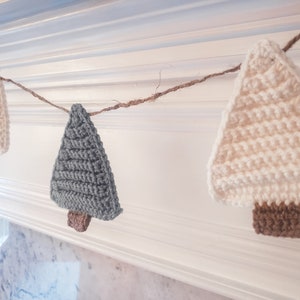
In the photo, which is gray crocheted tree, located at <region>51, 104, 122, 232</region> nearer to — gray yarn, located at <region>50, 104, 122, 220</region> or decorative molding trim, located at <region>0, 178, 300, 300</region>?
gray yarn, located at <region>50, 104, 122, 220</region>

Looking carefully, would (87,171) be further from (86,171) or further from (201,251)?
(201,251)

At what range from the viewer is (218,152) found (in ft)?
1.49

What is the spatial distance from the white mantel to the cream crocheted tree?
0.11m

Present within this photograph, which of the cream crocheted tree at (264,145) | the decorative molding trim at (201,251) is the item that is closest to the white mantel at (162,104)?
the decorative molding trim at (201,251)

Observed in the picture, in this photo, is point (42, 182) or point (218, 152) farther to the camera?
point (42, 182)

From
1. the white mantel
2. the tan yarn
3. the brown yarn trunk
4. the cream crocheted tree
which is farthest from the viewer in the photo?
the tan yarn

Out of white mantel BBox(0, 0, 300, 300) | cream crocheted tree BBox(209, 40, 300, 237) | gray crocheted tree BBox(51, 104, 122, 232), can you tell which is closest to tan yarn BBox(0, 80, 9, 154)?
white mantel BBox(0, 0, 300, 300)

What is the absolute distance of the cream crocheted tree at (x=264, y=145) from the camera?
40 cm

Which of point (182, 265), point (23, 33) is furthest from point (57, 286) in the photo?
point (23, 33)

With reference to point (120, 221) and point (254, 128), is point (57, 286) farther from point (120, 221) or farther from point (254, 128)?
point (254, 128)

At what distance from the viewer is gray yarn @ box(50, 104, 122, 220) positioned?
23.4 inches

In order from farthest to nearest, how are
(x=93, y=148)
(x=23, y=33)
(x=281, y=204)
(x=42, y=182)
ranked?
1. (x=42, y=182)
2. (x=23, y=33)
3. (x=93, y=148)
4. (x=281, y=204)

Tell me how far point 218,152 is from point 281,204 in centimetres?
11

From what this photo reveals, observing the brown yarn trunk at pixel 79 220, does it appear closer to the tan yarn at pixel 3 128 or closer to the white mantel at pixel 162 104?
the white mantel at pixel 162 104
